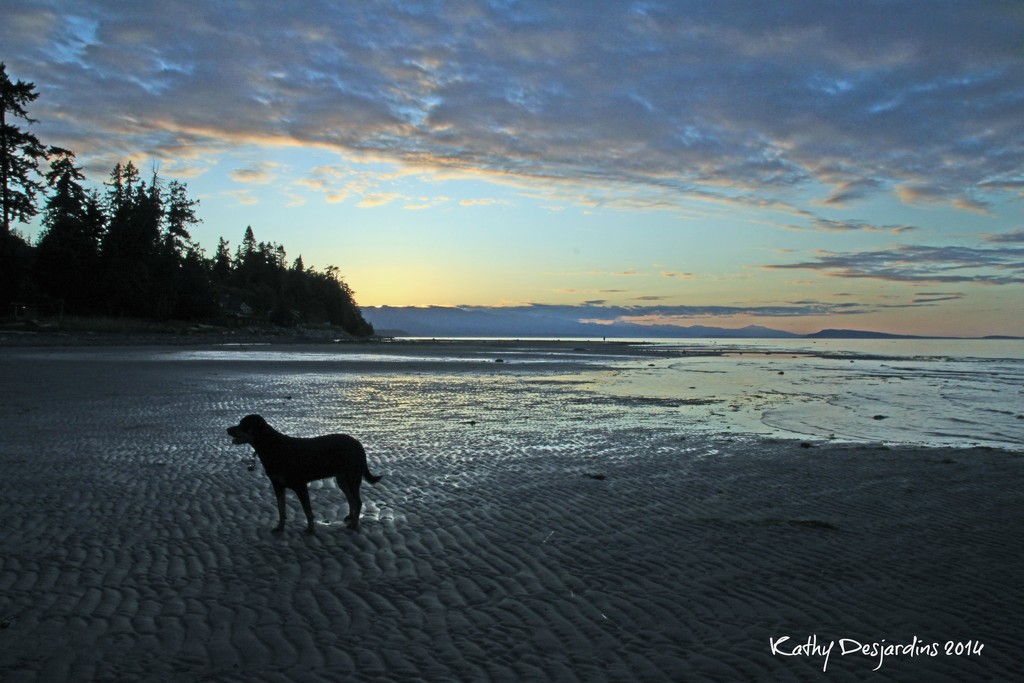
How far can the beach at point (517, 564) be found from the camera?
15.1ft

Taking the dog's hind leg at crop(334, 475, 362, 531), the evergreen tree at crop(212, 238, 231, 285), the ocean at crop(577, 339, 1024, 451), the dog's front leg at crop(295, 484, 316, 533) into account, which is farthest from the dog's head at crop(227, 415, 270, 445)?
the evergreen tree at crop(212, 238, 231, 285)

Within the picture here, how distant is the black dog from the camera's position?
721 centimetres

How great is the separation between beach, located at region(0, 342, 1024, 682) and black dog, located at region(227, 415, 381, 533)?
477mm

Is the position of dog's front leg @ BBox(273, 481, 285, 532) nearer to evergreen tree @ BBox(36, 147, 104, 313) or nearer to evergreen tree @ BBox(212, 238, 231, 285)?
evergreen tree @ BBox(36, 147, 104, 313)

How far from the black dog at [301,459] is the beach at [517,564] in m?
0.48

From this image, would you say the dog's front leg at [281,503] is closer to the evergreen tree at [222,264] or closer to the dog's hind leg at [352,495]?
the dog's hind leg at [352,495]

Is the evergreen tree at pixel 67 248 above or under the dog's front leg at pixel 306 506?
above

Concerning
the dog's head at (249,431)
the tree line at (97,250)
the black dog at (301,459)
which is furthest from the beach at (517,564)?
the tree line at (97,250)

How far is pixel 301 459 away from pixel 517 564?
2.65m

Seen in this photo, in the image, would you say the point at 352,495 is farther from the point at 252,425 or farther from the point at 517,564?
the point at 517,564

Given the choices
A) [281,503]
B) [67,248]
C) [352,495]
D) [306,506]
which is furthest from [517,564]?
[67,248]

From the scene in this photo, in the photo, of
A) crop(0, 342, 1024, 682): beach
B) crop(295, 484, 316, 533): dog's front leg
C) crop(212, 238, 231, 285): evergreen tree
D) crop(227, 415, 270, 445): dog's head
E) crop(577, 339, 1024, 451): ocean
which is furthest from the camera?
crop(212, 238, 231, 285): evergreen tree

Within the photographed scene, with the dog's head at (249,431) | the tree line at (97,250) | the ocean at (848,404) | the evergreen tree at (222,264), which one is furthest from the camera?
the evergreen tree at (222,264)

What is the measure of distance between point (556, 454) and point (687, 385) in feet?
65.4
